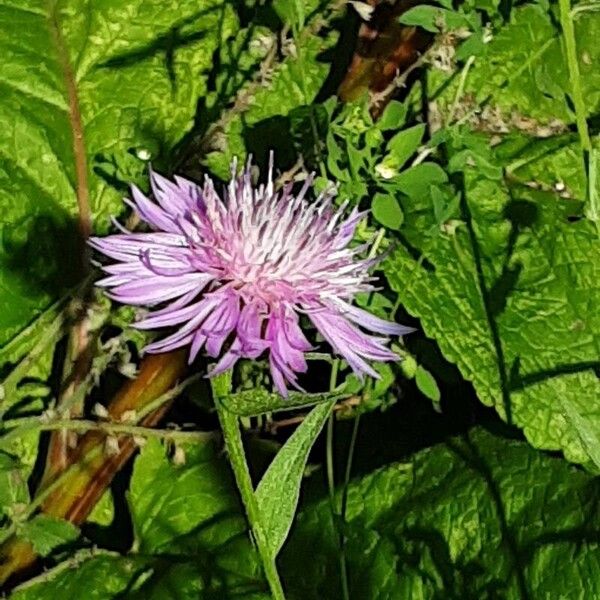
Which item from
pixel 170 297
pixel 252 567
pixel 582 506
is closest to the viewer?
pixel 170 297

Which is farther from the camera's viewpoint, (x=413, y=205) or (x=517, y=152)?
(x=517, y=152)

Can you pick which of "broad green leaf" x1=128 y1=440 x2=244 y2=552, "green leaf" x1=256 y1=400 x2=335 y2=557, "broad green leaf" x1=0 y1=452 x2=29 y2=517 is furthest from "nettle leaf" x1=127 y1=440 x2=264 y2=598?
"green leaf" x1=256 y1=400 x2=335 y2=557

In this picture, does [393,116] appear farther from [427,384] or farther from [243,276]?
[243,276]

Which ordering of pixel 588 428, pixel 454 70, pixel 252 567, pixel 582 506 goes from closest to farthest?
1. pixel 588 428
2. pixel 582 506
3. pixel 252 567
4. pixel 454 70

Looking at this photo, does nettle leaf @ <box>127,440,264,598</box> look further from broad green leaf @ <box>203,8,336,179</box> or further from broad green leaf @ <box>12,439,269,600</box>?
broad green leaf @ <box>203,8,336,179</box>

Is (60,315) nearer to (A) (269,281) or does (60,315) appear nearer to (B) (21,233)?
(B) (21,233)

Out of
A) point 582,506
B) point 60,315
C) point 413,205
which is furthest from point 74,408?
point 582,506

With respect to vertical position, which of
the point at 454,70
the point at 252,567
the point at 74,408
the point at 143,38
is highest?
the point at 143,38
